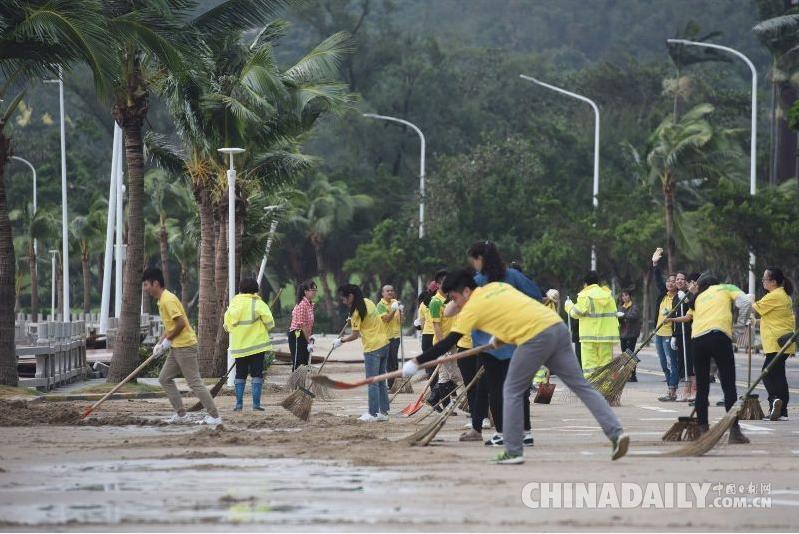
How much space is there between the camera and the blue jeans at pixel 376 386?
17438 millimetres

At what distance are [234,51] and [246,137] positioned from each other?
1640 millimetres

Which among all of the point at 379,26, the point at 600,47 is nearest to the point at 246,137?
the point at 379,26

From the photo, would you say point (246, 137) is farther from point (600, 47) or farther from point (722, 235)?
point (600, 47)

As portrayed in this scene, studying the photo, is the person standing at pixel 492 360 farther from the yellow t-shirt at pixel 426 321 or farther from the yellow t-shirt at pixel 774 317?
the yellow t-shirt at pixel 426 321

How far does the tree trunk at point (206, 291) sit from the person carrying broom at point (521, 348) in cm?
1832

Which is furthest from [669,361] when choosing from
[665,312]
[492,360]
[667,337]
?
[492,360]

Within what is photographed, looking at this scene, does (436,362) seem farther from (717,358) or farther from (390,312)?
(390,312)

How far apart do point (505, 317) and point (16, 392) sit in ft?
37.6

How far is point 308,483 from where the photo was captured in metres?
10.9

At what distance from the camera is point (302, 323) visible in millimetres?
24516

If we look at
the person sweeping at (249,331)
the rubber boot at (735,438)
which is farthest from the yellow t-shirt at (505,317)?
the person sweeping at (249,331)

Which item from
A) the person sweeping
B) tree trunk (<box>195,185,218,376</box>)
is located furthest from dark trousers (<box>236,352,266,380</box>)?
tree trunk (<box>195,185,218,376</box>)

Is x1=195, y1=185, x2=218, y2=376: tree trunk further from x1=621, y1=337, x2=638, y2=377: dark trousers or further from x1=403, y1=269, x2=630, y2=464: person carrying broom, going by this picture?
x1=403, y1=269, x2=630, y2=464: person carrying broom

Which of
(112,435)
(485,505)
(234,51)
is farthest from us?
(234,51)
